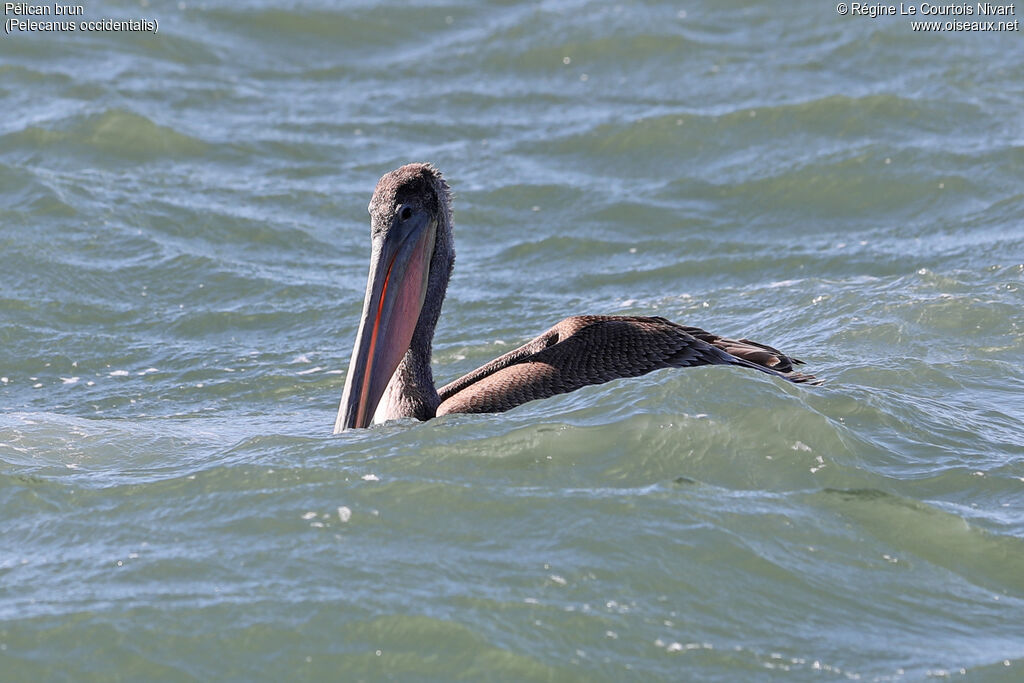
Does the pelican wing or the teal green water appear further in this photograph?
the pelican wing

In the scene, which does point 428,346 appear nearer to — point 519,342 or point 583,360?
point 583,360

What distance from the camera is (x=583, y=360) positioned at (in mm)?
5801

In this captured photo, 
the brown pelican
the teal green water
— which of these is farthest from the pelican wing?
the teal green water

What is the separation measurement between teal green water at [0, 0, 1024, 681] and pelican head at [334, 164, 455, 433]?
31 cm

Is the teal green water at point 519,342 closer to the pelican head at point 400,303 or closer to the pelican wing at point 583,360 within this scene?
the pelican wing at point 583,360

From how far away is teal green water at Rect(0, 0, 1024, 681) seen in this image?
3859mm

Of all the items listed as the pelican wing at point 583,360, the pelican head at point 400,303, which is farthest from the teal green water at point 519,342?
the pelican head at point 400,303

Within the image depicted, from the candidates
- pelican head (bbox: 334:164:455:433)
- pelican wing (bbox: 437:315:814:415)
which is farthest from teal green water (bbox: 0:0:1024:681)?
pelican head (bbox: 334:164:455:433)

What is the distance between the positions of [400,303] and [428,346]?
0.29 m

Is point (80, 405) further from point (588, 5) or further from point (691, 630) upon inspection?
point (588, 5)

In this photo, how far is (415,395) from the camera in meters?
5.82

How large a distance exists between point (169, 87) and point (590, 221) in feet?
14.0

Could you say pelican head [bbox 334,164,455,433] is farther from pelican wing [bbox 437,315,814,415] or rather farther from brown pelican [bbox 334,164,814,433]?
pelican wing [bbox 437,315,814,415]

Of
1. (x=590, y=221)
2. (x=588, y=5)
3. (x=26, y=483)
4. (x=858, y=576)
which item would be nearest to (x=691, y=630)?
(x=858, y=576)
